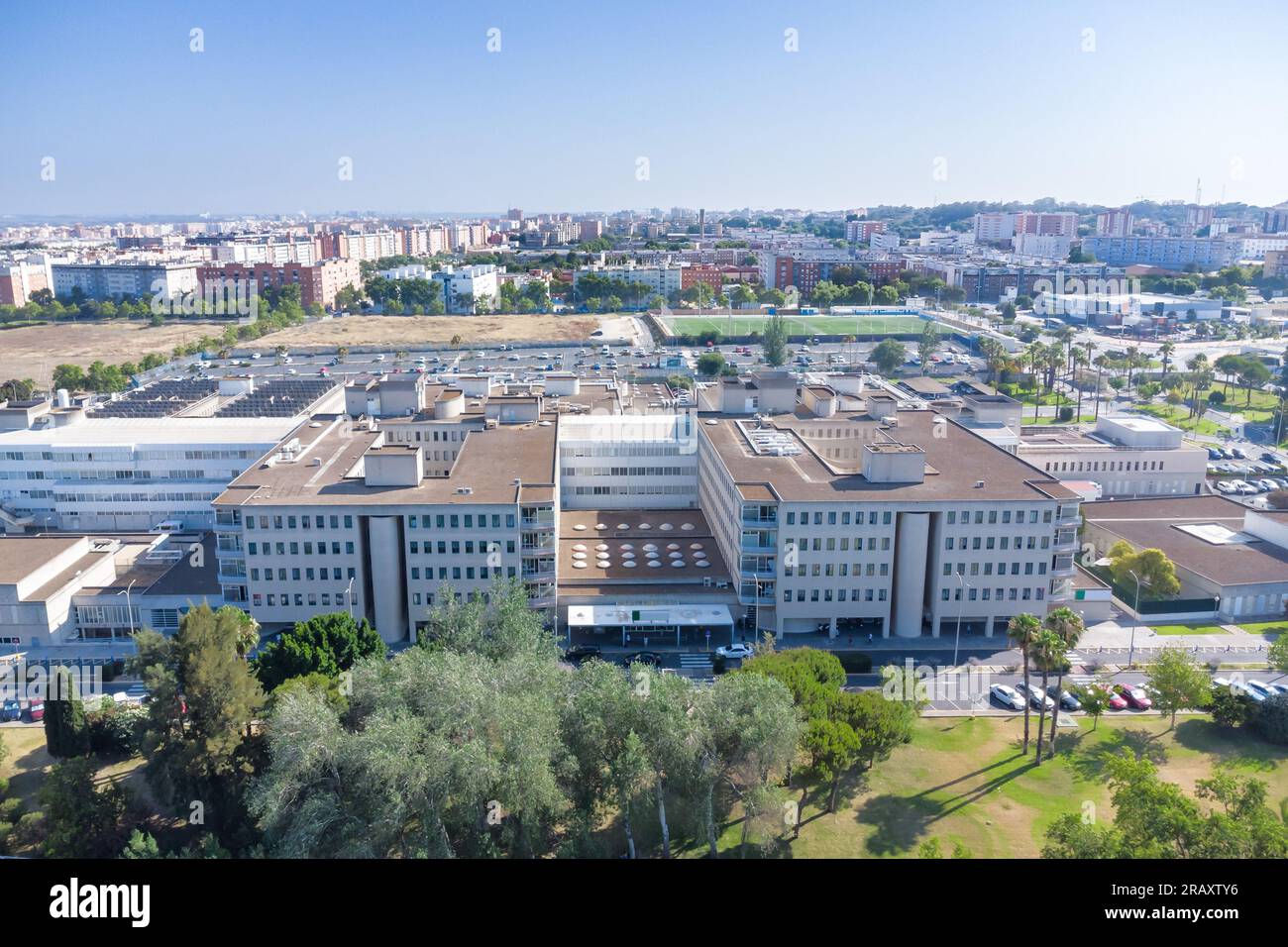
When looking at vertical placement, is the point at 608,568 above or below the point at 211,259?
below

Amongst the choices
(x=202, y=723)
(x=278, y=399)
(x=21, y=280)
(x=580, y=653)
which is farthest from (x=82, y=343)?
(x=202, y=723)

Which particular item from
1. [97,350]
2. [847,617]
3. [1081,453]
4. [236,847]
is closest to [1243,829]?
[847,617]

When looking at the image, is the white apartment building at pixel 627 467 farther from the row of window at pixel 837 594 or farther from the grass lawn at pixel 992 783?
the grass lawn at pixel 992 783

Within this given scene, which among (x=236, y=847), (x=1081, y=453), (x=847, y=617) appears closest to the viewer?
(x=236, y=847)

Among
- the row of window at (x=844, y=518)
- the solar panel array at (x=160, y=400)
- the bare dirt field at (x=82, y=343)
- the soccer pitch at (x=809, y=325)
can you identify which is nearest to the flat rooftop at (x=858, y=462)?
the row of window at (x=844, y=518)

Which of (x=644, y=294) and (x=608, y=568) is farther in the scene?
(x=644, y=294)

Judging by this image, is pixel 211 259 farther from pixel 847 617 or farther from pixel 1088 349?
pixel 847 617
